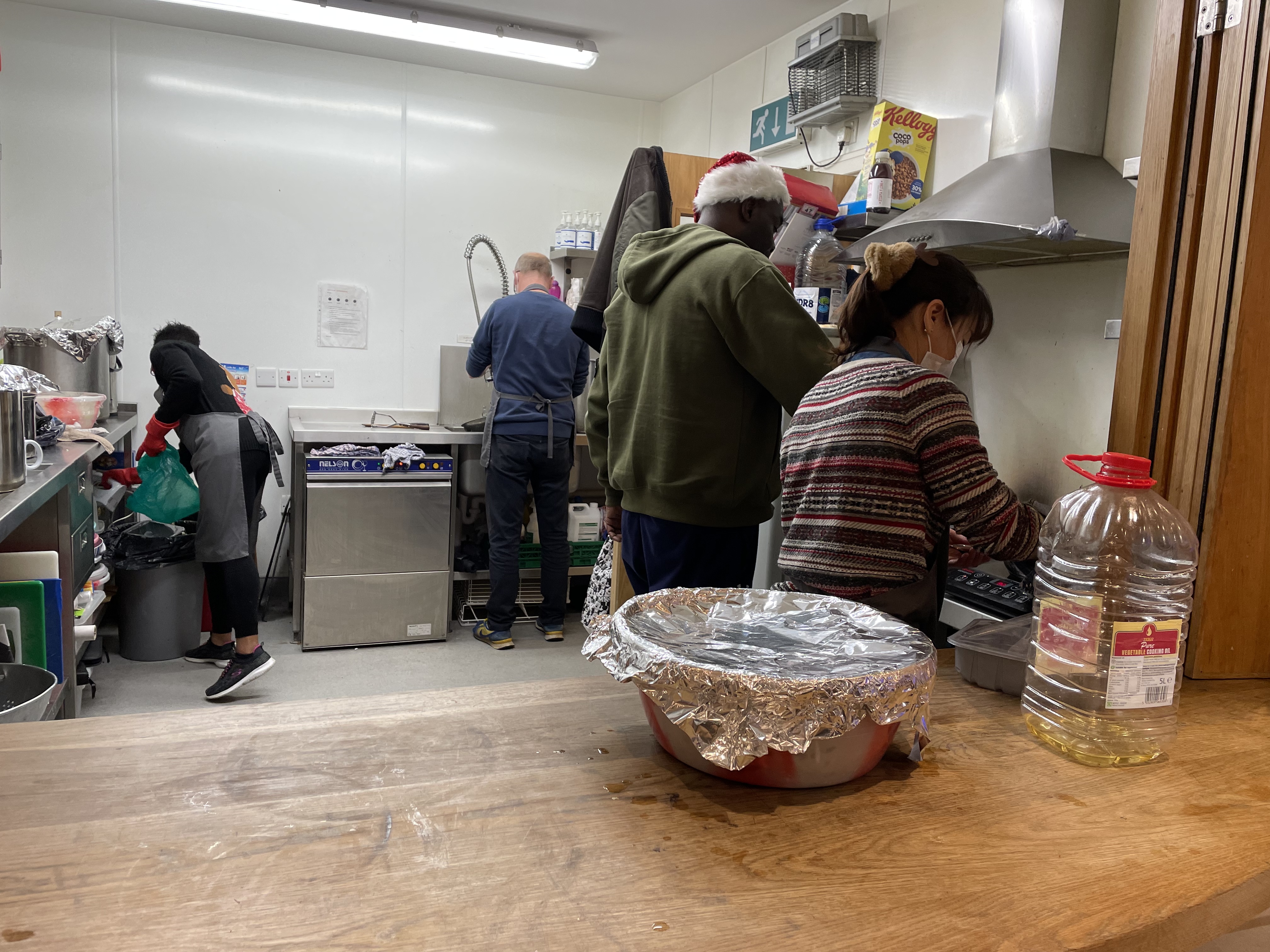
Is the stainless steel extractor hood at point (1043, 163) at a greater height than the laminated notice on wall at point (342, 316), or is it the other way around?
the stainless steel extractor hood at point (1043, 163)

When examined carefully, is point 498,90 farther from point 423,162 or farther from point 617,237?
point 617,237

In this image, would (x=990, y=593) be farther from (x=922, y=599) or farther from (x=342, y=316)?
(x=342, y=316)

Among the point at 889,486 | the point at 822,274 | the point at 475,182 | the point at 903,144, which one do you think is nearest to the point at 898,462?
the point at 889,486

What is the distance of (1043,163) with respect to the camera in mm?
2102

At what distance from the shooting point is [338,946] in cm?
58

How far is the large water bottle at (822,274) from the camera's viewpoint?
8.75 feet

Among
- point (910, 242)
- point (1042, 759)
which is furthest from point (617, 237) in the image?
point (1042, 759)

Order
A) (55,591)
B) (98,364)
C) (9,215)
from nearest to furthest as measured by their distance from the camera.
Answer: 1. (55,591)
2. (98,364)
3. (9,215)

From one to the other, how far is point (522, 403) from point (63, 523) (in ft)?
6.06

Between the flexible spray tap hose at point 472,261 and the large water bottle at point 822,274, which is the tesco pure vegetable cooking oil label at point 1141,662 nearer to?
the large water bottle at point 822,274

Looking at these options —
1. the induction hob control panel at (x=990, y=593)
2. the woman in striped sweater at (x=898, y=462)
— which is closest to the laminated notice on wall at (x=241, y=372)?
the induction hob control panel at (x=990, y=593)

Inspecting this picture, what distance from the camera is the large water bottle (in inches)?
105

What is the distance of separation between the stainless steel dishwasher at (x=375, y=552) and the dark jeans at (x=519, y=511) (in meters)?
0.20

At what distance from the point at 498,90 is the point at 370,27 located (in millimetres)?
1034
